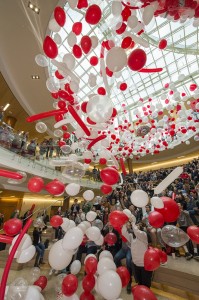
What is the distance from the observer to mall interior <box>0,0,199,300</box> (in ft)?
6.91

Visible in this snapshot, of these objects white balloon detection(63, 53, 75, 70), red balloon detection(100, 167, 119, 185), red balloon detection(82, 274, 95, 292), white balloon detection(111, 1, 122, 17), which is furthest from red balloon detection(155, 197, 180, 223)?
white balloon detection(111, 1, 122, 17)

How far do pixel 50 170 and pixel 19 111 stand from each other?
3.66m

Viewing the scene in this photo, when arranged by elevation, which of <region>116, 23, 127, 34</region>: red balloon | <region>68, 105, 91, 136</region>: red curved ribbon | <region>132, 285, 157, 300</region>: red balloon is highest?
<region>116, 23, 127, 34</region>: red balloon

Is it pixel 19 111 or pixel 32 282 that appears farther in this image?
pixel 19 111

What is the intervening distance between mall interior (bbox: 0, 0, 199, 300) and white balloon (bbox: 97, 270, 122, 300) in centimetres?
1

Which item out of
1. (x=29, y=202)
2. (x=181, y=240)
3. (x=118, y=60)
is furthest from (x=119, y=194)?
(x=29, y=202)

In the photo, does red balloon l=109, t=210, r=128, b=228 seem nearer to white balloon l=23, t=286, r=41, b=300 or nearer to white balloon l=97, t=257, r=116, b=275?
white balloon l=97, t=257, r=116, b=275

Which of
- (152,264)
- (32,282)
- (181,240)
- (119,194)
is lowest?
(32,282)

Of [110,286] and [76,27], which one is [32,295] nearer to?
[110,286]

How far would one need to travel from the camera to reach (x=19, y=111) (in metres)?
9.80

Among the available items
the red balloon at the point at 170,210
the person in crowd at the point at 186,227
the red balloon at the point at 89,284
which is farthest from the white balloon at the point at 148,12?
the person in crowd at the point at 186,227

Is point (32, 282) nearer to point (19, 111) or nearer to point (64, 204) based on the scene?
point (19, 111)

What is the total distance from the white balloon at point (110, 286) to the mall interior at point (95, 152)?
0.01 metres

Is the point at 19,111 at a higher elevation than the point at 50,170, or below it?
higher
